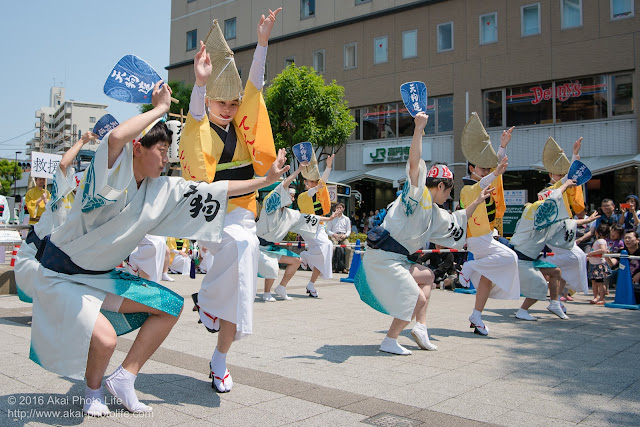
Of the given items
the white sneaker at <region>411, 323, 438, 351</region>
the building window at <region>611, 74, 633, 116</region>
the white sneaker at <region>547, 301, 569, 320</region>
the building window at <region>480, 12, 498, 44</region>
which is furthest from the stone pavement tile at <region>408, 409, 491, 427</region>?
the building window at <region>480, 12, 498, 44</region>

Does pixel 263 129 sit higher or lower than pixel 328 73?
lower

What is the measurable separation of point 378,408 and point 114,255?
1.82m

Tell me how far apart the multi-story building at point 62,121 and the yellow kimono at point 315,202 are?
3413 inches

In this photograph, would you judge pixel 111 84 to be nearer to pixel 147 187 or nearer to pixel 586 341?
pixel 147 187

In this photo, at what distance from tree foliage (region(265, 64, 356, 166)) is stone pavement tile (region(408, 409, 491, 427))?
17734 mm

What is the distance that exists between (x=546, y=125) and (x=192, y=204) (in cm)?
2004

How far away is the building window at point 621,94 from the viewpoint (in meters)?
19.3

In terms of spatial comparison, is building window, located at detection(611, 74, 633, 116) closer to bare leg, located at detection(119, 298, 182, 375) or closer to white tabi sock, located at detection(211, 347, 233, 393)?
white tabi sock, located at detection(211, 347, 233, 393)

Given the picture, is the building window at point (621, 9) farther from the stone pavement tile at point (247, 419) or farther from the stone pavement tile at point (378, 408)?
the stone pavement tile at point (247, 419)

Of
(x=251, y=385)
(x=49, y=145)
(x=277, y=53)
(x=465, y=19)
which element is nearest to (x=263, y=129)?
(x=251, y=385)

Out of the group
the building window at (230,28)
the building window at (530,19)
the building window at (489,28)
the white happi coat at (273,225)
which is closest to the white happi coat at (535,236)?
the white happi coat at (273,225)

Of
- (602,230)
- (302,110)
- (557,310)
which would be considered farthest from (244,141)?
(302,110)

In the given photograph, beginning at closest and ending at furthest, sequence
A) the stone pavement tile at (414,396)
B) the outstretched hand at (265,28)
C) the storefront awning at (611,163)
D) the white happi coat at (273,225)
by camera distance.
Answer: the stone pavement tile at (414,396)
the outstretched hand at (265,28)
the white happi coat at (273,225)
the storefront awning at (611,163)

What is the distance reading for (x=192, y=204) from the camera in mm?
3330
